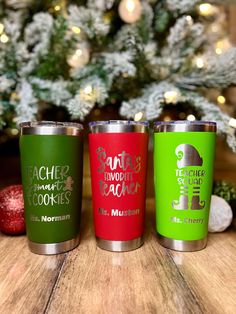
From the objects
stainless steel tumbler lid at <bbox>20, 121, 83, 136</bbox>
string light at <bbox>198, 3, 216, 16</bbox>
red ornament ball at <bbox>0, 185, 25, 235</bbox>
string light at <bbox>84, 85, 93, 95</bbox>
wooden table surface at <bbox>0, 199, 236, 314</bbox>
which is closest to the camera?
wooden table surface at <bbox>0, 199, 236, 314</bbox>

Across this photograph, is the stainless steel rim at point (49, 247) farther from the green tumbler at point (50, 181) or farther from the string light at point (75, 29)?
the string light at point (75, 29)

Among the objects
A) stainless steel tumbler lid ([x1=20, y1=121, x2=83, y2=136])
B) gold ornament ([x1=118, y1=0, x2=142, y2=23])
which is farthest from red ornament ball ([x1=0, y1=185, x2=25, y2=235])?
gold ornament ([x1=118, y1=0, x2=142, y2=23])

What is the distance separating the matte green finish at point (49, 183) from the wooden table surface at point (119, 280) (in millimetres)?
55

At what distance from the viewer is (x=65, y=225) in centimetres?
56

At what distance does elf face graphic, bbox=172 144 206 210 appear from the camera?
55 centimetres

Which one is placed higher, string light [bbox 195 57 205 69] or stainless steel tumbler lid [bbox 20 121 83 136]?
string light [bbox 195 57 205 69]

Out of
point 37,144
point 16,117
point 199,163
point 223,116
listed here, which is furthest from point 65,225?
point 223,116

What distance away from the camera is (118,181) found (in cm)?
55

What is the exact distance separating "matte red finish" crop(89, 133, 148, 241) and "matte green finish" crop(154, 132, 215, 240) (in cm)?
Result: 4

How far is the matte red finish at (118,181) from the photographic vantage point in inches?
21.6

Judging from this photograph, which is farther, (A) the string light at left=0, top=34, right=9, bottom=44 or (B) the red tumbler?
(A) the string light at left=0, top=34, right=9, bottom=44

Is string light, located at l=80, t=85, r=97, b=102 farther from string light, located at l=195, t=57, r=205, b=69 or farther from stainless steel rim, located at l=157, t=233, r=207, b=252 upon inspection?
stainless steel rim, located at l=157, t=233, r=207, b=252

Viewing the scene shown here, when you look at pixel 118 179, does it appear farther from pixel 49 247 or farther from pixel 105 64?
pixel 105 64

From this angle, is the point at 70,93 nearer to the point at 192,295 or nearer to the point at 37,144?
the point at 37,144
